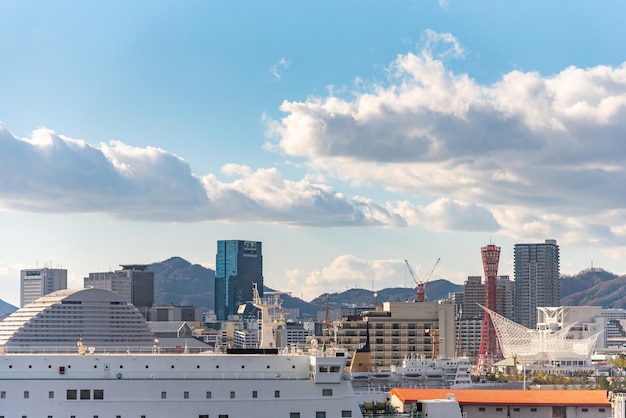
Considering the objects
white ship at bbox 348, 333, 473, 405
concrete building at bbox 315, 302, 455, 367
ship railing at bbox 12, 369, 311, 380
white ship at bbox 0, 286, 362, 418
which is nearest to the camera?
white ship at bbox 0, 286, 362, 418

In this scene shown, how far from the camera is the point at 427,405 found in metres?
61.8

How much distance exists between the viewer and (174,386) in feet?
185

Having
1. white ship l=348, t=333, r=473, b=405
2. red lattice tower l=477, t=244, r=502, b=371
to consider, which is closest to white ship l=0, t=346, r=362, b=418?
white ship l=348, t=333, r=473, b=405

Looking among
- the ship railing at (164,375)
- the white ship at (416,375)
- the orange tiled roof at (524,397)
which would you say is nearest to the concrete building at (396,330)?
the white ship at (416,375)

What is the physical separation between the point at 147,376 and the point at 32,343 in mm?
148442

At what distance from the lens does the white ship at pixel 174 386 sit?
55.5 metres

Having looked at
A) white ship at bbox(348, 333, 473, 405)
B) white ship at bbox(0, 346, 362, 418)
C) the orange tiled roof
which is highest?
white ship at bbox(0, 346, 362, 418)

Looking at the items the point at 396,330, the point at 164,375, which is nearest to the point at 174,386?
the point at 164,375

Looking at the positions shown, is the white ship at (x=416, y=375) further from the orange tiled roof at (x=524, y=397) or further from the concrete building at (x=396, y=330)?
the orange tiled roof at (x=524, y=397)

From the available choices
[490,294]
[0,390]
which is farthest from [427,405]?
[490,294]

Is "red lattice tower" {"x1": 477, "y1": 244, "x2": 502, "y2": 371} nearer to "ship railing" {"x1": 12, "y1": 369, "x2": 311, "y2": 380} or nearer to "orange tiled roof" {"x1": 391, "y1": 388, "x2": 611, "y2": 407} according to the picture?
"orange tiled roof" {"x1": 391, "y1": 388, "x2": 611, "y2": 407}

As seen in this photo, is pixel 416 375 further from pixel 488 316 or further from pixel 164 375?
pixel 488 316

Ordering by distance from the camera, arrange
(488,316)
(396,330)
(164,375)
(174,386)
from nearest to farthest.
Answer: (174,386), (164,375), (396,330), (488,316)

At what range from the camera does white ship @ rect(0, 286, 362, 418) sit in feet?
182
